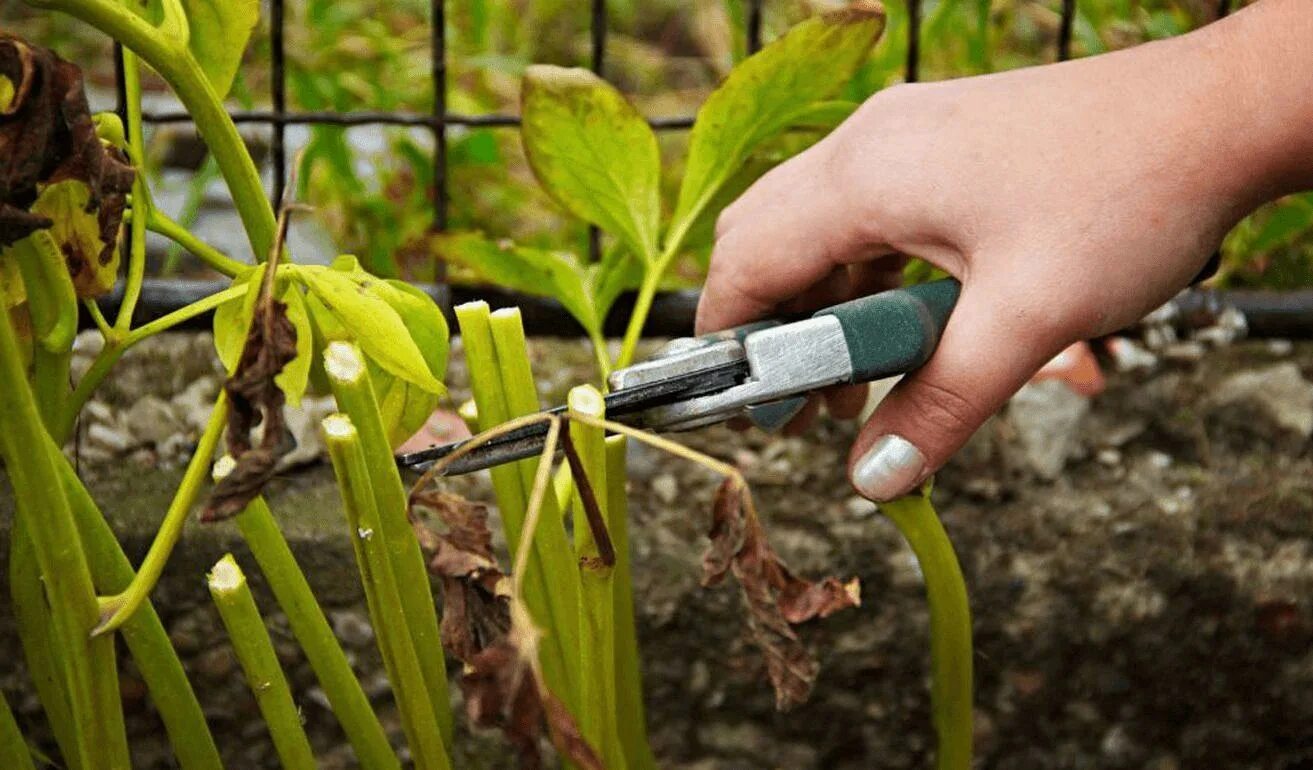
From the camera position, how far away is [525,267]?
3.18 ft

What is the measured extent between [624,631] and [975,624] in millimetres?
334

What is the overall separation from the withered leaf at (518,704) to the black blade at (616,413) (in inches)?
4.9

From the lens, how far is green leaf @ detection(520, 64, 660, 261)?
0.83 metres

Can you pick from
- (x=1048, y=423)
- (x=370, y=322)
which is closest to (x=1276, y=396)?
(x=1048, y=423)

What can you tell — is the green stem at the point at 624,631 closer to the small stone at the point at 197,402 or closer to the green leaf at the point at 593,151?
the green leaf at the point at 593,151

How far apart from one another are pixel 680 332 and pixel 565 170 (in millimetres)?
240

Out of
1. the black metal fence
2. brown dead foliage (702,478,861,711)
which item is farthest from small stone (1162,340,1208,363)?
brown dead foliage (702,478,861,711)

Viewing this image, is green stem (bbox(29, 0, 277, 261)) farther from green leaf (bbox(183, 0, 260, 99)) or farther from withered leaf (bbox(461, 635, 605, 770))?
withered leaf (bbox(461, 635, 605, 770))


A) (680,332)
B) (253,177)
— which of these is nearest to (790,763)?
(680,332)

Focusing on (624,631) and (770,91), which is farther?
(770,91)

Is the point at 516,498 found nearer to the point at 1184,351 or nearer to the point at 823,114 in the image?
the point at 823,114

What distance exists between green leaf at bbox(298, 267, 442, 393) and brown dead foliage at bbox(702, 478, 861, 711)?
136 mm

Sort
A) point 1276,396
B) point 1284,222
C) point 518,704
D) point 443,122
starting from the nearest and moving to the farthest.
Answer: point 518,704 < point 443,122 < point 1276,396 < point 1284,222

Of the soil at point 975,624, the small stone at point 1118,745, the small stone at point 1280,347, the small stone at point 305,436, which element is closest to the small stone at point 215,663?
the soil at point 975,624
